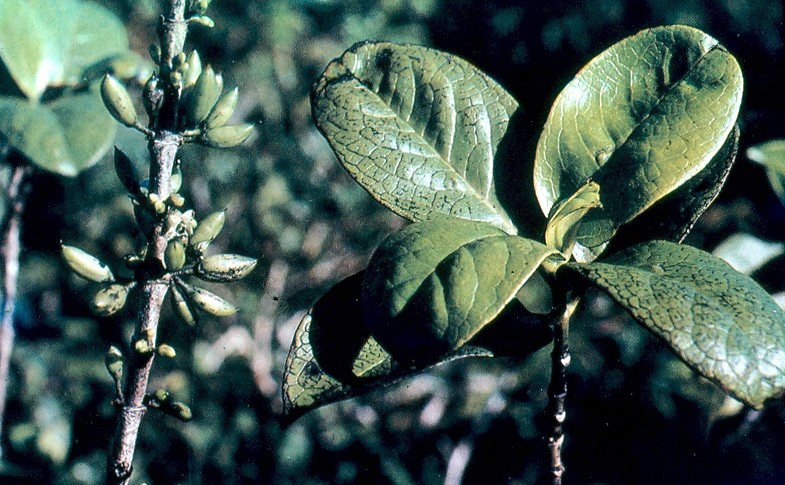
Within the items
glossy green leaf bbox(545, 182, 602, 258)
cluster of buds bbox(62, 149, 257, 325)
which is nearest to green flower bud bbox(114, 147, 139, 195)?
cluster of buds bbox(62, 149, 257, 325)

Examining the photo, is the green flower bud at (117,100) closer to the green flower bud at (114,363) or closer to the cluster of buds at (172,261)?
the cluster of buds at (172,261)

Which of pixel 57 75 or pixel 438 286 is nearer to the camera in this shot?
pixel 438 286

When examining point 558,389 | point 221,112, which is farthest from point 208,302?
point 558,389

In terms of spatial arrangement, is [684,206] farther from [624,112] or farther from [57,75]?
[57,75]

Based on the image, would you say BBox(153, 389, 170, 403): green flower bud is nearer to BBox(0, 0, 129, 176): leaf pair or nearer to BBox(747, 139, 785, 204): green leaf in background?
BBox(0, 0, 129, 176): leaf pair

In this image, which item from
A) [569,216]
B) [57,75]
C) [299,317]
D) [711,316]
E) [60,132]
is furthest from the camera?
[299,317]

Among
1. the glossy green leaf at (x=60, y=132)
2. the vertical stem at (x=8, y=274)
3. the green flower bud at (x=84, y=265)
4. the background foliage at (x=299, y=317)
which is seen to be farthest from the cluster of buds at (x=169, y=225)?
the background foliage at (x=299, y=317)
